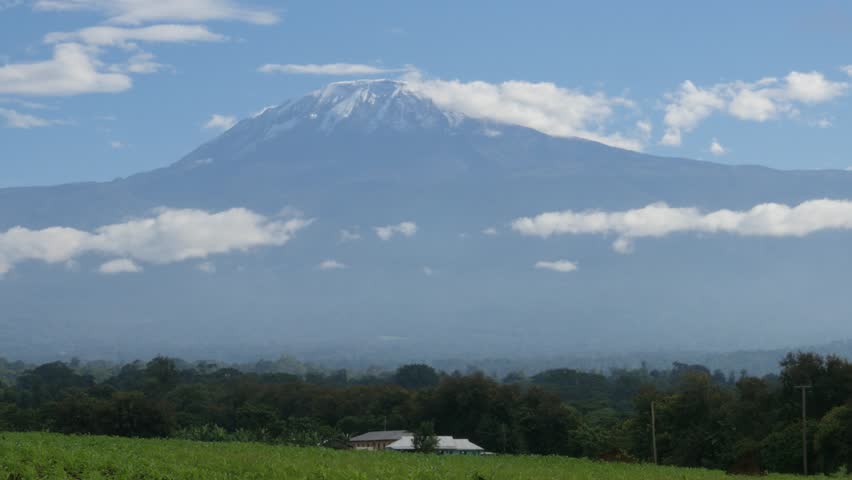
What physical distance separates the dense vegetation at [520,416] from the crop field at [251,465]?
13771mm

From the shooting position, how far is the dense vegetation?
53.9 meters

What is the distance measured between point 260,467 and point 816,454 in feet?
93.3

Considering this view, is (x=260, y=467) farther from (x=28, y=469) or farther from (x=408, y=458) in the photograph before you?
(x=408, y=458)

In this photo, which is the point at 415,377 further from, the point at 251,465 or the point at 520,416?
the point at 251,465

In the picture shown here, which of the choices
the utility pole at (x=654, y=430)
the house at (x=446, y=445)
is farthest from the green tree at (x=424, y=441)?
the utility pole at (x=654, y=430)

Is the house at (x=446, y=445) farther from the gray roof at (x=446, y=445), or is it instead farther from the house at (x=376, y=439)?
the house at (x=376, y=439)

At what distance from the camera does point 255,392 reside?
309ft

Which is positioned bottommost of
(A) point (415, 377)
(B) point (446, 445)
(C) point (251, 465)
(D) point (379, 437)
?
(B) point (446, 445)

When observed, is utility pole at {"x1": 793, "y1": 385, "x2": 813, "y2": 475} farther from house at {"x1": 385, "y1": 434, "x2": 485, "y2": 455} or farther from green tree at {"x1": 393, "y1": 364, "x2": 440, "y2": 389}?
green tree at {"x1": 393, "y1": 364, "x2": 440, "y2": 389}

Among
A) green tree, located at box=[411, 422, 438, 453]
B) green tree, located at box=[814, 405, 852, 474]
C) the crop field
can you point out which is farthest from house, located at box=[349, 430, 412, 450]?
the crop field

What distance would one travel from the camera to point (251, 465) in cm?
2869

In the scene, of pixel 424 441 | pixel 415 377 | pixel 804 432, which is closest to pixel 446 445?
pixel 424 441

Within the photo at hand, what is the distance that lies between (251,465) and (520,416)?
48.2m

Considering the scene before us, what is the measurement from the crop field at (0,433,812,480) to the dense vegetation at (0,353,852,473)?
13771 millimetres
